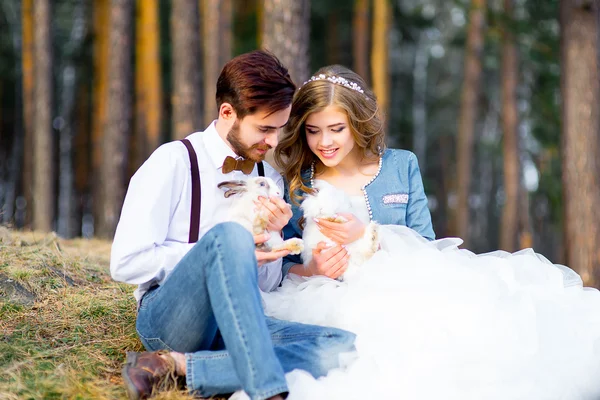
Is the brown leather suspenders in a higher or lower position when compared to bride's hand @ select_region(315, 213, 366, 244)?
higher

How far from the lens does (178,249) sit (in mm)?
3252

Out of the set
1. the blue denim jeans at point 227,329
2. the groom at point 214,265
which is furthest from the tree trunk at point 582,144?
the blue denim jeans at point 227,329

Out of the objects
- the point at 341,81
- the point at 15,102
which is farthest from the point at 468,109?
the point at 15,102

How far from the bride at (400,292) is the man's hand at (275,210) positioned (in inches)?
12.8

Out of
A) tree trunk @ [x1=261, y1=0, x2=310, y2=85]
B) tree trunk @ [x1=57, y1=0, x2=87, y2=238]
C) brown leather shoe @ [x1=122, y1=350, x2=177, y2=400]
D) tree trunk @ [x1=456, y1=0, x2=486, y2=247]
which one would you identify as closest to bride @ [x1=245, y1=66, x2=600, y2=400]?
brown leather shoe @ [x1=122, y1=350, x2=177, y2=400]

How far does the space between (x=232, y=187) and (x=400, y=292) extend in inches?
39.8

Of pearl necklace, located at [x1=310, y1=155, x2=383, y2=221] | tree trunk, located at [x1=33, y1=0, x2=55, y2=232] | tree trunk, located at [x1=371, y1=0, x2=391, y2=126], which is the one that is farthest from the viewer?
tree trunk, located at [x1=371, y1=0, x2=391, y2=126]

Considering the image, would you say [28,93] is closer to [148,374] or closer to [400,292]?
[148,374]

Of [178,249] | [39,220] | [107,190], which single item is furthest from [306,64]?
[39,220]

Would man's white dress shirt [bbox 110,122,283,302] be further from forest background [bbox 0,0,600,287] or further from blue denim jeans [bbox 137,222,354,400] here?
forest background [bbox 0,0,600,287]

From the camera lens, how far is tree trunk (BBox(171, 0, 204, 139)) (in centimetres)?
1012

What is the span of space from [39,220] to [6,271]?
7.65 m

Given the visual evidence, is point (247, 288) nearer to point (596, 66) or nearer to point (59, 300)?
point (59, 300)

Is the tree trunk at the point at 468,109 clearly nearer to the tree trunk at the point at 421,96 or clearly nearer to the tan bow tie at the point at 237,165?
the tree trunk at the point at 421,96
